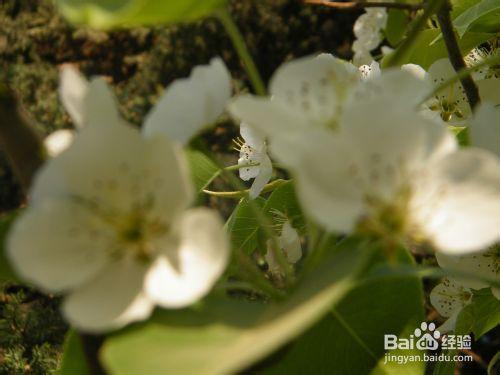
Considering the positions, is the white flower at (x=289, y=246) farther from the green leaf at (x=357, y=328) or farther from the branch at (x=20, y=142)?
the branch at (x=20, y=142)

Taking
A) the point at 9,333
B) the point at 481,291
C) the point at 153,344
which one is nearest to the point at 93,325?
the point at 153,344

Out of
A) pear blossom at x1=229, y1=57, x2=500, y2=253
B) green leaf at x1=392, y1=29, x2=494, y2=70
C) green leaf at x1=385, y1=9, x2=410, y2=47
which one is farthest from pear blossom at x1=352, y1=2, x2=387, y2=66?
pear blossom at x1=229, y1=57, x2=500, y2=253

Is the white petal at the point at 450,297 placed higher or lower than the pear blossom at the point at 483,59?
lower

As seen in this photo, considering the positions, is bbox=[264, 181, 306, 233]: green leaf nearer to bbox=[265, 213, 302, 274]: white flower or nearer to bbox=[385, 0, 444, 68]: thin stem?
bbox=[265, 213, 302, 274]: white flower

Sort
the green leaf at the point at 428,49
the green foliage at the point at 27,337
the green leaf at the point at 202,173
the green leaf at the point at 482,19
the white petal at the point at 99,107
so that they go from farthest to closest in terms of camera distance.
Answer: the green foliage at the point at 27,337 → the green leaf at the point at 428,49 → the green leaf at the point at 482,19 → the green leaf at the point at 202,173 → the white petal at the point at 99,107

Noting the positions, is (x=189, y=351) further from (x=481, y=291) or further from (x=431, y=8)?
(x=481, y=291)

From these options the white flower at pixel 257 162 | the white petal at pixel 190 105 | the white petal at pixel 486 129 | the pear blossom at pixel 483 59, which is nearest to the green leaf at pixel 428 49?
the pear blossom at pixel 483 59
